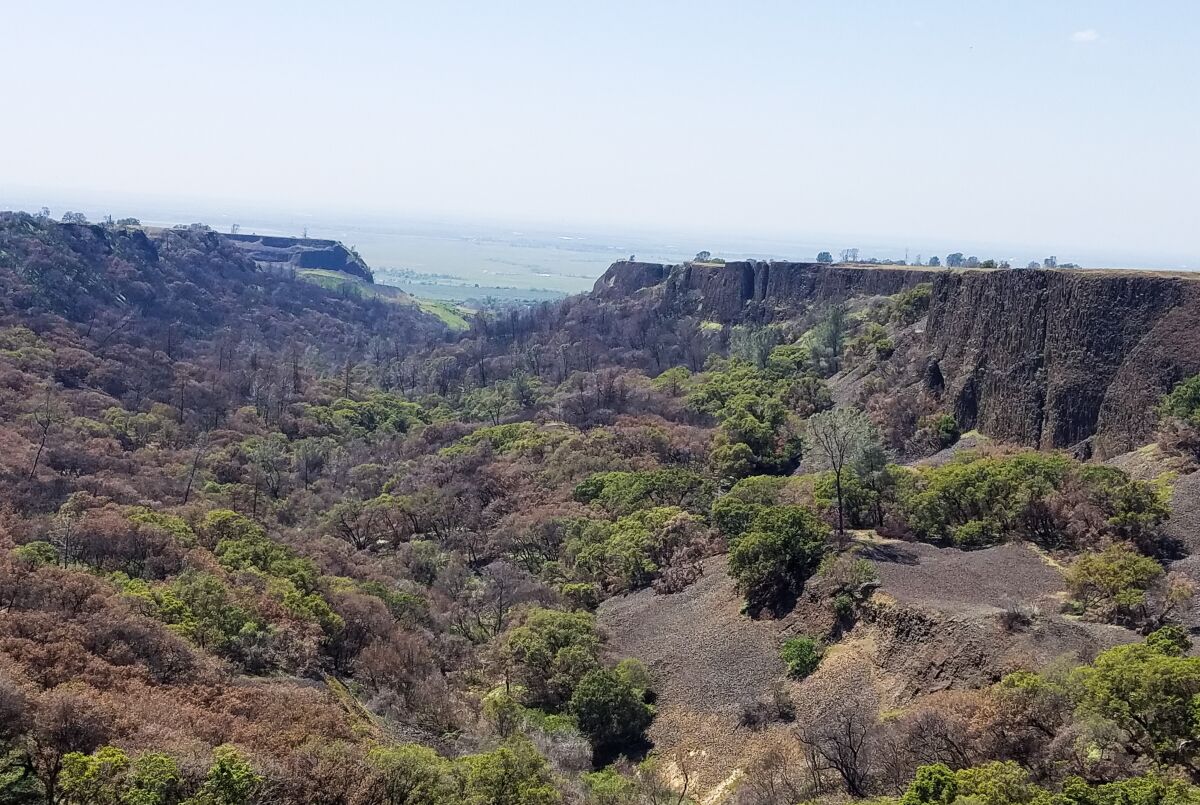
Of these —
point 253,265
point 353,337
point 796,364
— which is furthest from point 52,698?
point 253,265

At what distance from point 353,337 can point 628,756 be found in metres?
87.9

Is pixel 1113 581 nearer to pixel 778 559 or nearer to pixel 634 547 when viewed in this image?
pixel 778 559

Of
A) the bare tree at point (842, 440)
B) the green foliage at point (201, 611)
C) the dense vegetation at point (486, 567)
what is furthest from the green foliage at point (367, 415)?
the bare tree at point (842, 440)

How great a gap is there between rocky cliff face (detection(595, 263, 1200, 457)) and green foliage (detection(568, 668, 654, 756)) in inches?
886

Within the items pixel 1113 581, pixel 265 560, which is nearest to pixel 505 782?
pixel 265 560

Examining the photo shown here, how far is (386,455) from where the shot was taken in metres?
53.9

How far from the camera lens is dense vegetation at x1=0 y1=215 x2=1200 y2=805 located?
14.9 metres

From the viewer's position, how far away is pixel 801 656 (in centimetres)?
2380

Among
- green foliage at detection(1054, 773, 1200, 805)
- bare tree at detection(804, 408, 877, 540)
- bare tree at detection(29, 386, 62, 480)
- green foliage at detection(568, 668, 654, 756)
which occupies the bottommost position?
green foliage at detection(568, 668, 654, 756)

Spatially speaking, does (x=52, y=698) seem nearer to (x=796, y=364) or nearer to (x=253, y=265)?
(x=796, y=364)

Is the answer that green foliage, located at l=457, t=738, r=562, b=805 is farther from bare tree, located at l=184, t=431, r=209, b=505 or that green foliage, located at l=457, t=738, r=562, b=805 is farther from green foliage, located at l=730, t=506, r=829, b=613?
bare tree, located at l=184, t=431, r=209, b=505

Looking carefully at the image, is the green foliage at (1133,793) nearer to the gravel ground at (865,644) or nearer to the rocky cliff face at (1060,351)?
the gravel ground at (865,644)

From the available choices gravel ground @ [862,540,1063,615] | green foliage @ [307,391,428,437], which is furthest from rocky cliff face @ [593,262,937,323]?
gravel ground @ [862,540,1063,615]

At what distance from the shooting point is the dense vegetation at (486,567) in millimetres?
14906
